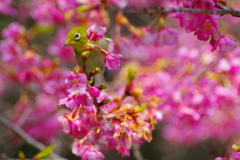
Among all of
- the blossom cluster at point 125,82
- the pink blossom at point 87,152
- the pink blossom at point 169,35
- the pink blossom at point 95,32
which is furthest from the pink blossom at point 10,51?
the pink blossom at point 95,32

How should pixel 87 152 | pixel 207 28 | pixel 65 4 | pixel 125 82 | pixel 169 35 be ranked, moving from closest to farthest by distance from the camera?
1. pixel 207 28
2. pixel 87 152
3. pixel 169 35
4. pixel 65 4
5. pixel 125 82

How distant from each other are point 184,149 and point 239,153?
393cm

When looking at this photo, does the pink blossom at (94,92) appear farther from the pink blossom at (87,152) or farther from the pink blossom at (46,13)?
Answer: the pink blossom at (46,13)

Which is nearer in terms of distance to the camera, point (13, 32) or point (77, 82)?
point (77, 82)

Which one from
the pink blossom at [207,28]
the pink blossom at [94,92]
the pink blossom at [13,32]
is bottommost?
the pink blossom at [13,32]

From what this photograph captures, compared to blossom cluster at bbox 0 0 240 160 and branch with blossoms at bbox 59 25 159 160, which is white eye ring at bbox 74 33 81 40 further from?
branch with blossoms at bbox 59 25 159 160

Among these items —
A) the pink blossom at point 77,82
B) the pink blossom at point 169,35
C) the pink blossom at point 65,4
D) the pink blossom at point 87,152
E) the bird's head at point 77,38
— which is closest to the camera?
the pink blossom at point 77,82

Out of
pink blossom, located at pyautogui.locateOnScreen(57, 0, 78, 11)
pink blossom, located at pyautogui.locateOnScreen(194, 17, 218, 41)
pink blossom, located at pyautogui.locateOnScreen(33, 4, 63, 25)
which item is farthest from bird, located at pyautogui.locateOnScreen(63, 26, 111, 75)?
pink blossom, located at pyautogui.locateOnScreen(33, 4, 63, 25)

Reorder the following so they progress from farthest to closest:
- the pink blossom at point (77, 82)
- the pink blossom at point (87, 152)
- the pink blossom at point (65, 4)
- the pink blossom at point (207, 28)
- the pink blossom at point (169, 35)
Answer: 1. the pink blossom at point (65, 4)
2. the pink blossom at point (169, 35)
3. the pink blossom at point (87, 152)
4. the pink blossom at point (207, 28)
5. the pink blossom at point (77, 82)

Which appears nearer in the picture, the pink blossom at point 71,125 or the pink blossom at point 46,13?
the pink blossom at point 71,125

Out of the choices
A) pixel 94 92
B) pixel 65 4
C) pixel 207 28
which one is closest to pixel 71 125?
pixel 94 92

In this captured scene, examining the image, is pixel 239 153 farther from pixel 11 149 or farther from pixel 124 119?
pixel 11 149

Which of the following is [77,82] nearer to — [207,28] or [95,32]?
[95,32]

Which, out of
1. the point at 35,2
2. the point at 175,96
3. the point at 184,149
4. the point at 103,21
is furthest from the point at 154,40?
the point at 184,149
